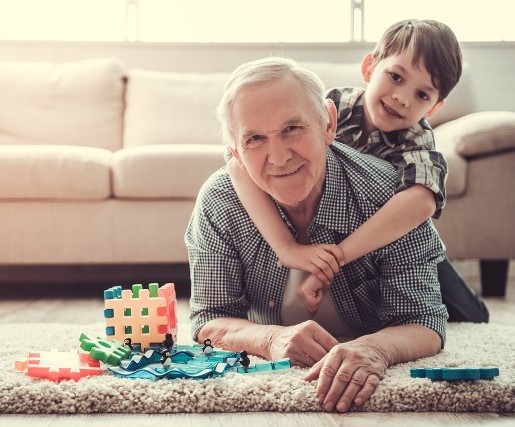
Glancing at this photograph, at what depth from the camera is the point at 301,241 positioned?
1.74 meters

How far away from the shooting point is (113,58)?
3.70 meters

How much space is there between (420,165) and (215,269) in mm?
498

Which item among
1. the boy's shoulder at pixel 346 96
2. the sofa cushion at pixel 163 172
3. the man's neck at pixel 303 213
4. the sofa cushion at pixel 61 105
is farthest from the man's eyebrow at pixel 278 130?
the sofa cushion at pixel 61 105

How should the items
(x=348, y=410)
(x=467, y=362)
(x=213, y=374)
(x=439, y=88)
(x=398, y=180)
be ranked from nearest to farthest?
(x=348, y=410), (x=213, y=374), (x=467, y=362), (x=398, y=180), (x=439, y=88)

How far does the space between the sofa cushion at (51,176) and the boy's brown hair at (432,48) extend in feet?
3.97

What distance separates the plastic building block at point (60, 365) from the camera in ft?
4.69

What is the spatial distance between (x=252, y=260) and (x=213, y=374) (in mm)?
362

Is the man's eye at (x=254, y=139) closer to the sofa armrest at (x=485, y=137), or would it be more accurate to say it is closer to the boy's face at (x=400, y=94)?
the boy's face at (x=400, y=94)

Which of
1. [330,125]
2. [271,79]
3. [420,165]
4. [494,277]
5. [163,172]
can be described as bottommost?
[494,277]

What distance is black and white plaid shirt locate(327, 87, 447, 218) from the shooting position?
1712mm

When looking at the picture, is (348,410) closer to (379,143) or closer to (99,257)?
(379,143)

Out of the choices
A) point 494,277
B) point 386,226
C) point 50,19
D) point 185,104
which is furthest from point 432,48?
point 50,19

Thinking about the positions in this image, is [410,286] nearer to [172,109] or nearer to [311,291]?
[311,291]

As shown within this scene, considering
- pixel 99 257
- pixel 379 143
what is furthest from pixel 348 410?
pixel 99 257
